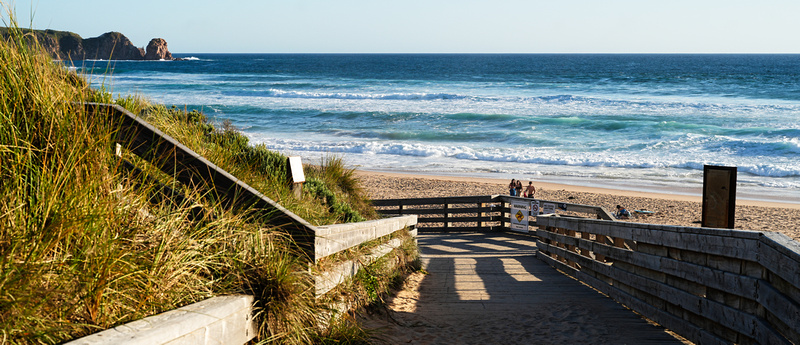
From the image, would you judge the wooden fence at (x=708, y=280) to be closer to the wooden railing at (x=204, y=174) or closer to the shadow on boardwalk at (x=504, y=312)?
the shadow on boardwalk at (x=504, y=312)

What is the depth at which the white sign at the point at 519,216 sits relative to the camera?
12602 mm

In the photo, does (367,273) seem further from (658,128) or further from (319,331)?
(658,128)

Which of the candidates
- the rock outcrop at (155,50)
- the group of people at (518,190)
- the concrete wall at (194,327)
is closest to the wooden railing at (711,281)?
the concrete wall at (194,327)

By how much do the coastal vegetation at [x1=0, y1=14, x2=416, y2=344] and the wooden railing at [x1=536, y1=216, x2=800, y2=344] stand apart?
2.19 metres

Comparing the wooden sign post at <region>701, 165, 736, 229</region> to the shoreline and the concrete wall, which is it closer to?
the concrete wall

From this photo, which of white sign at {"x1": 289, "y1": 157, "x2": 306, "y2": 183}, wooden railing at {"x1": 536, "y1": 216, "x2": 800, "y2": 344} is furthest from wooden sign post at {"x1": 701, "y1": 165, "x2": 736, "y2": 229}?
white sign at {"x1": 289, "y1": 157, "x2": 306, "y2": 183}

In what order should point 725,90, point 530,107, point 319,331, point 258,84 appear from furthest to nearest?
point 258,84 → point 725,90 → point 530,107 → point 319,331

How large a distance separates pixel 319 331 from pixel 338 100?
47024mm

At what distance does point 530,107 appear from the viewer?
4381 centimetres

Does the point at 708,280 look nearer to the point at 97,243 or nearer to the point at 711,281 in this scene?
the point at 711,281

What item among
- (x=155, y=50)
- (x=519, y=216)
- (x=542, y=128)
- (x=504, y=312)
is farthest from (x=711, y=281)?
(x=155, y=50)

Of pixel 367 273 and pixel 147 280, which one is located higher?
pixel 147 280

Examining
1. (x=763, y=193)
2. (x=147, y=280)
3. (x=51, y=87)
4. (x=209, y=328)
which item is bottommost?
(x=763, y=193)

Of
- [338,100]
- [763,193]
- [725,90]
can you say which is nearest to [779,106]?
[725,90]
